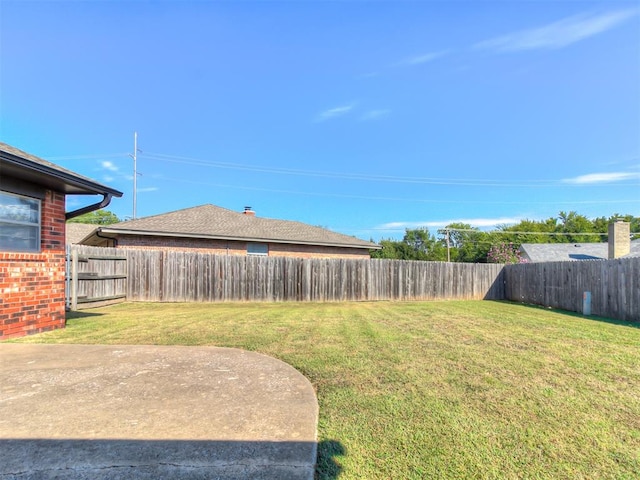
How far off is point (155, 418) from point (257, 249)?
545 inches

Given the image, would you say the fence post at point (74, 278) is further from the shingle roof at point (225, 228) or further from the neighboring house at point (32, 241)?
the shingle roof at point (225, 228)

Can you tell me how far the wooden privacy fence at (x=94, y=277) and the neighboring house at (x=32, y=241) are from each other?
2825 millimetres

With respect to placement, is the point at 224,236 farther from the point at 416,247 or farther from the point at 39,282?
the point at 416,247

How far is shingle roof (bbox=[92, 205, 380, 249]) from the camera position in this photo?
14.1m

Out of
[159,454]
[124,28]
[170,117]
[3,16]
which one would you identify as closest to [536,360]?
[159,454]

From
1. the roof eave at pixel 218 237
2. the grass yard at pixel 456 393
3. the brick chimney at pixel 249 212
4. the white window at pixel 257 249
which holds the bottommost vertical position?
the grass yard at pixel 456 393

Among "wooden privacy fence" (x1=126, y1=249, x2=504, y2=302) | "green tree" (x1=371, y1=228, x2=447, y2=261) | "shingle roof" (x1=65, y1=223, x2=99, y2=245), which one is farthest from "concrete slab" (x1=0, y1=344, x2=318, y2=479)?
"green tree" (x1=371, y1=228, x2=447, y2=261)

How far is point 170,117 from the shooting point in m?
20.0

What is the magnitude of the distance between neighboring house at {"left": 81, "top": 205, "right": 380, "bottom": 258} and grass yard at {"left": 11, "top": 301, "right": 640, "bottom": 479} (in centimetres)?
826

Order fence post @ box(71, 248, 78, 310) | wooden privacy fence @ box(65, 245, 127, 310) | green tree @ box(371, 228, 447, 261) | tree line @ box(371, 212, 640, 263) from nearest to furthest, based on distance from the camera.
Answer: fence post @ box(71, 248, 78, 310) → wooden privacy fence @ box(65, 245, 127, 310) → green tree @ box(371, 228, 447, 261) → tree line @ box(371, 212, 640, 263)

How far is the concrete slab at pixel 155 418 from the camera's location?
188cm

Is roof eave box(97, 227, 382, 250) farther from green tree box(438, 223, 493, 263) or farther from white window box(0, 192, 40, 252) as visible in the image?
green tree box(438, 223, 493, 263)

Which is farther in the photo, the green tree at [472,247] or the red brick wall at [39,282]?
the green tree at [472,247]

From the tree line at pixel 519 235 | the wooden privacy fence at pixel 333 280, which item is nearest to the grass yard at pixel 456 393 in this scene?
the wooden privacy fence at pixel 333 280
